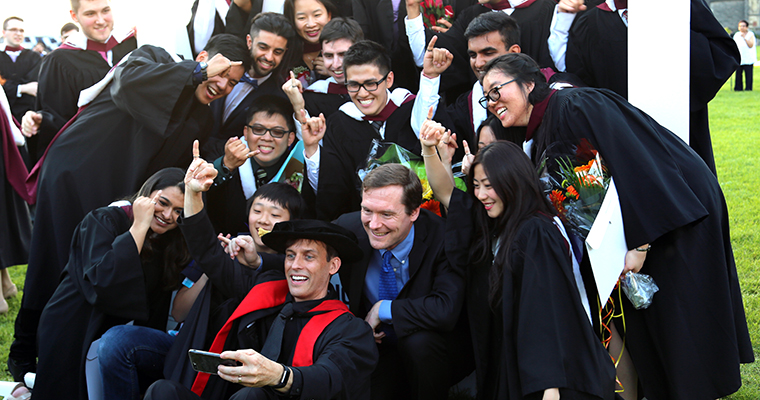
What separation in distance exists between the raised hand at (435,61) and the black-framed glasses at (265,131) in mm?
1092

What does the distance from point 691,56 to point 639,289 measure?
5.20ft

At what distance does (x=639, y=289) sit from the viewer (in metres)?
3.20

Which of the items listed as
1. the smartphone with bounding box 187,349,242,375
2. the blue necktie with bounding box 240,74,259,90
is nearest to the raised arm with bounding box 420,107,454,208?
the smartphone with bounding box 187,349,242,375

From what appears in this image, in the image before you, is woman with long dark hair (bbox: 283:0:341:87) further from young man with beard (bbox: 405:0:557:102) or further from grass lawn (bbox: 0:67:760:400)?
grass lawn (bbox: 0:67:760:400)

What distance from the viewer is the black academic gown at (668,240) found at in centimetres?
307

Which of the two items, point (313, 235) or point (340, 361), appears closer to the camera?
point (340, 361)

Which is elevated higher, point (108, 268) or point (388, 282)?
point (108, 268)

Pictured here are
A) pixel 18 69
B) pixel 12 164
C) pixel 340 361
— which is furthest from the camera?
pixel 18 69

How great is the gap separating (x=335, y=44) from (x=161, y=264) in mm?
1902

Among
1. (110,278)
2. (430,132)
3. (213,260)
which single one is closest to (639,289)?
(430,132)

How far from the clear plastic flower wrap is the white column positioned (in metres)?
0.92

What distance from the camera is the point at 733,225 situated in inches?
294

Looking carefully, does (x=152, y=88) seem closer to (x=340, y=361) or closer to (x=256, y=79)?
(x=256, y=79)

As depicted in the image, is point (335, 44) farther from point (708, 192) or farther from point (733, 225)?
point (733, 225)
